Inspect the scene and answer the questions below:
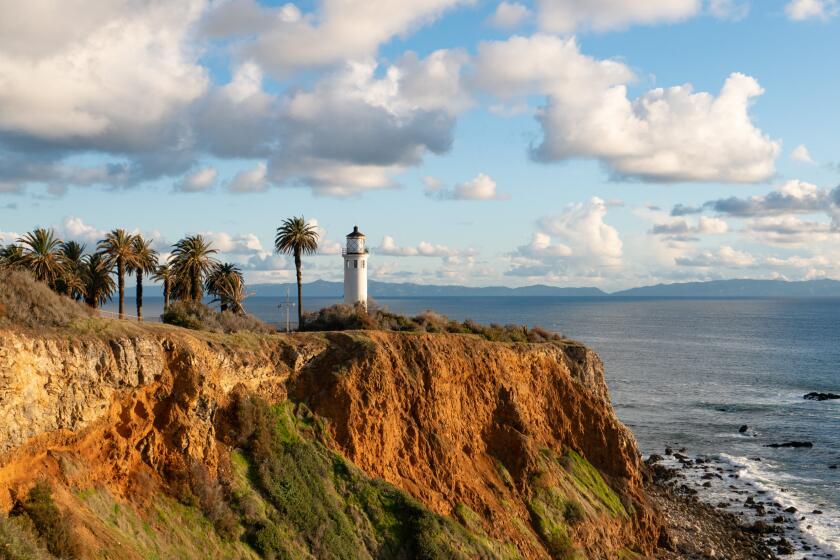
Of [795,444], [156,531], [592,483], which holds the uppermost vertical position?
[156,531]

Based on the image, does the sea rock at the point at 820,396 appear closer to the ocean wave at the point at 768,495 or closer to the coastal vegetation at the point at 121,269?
the ocean wave at the point at 768,495

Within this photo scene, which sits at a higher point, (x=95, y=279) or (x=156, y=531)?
(x=95, y=279)

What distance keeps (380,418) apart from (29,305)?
1665 centimetres

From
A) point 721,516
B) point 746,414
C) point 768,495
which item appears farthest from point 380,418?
point 746,414

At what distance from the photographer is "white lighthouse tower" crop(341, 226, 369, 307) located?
201 ft

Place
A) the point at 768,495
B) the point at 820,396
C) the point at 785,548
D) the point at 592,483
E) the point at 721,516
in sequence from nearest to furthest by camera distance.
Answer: the point at 785,548
the point at 592,483
the point at 721,516
the point at 768,495
the point at 820,396

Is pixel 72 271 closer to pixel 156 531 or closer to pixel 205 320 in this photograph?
pixel 205 320

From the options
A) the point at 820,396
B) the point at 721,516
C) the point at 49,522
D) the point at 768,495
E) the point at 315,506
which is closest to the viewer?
the point at 49,522

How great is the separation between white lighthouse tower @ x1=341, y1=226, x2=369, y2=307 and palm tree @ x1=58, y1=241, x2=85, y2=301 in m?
20.5

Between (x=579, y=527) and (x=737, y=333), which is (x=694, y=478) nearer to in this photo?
(x=579, y=527)

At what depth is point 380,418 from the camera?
115ft

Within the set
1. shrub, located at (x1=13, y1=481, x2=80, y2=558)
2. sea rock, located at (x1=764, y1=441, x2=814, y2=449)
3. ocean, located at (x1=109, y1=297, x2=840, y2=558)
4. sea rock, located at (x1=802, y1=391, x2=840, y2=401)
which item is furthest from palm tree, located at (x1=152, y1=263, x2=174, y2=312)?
sea rock, located at (x1=802, y1=391, x2=840, y2=401)

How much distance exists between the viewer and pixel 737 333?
177 m

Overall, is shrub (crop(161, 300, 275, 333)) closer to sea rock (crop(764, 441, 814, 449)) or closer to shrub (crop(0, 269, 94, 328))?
shrub (crop(0, 269, 94, 328))
